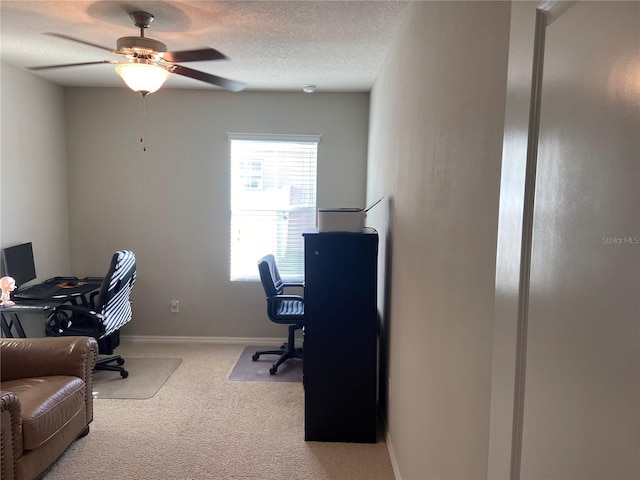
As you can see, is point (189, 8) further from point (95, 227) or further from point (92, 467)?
point (95, 227)

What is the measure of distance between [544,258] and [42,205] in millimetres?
4279

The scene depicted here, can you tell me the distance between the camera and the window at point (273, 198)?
4.29m

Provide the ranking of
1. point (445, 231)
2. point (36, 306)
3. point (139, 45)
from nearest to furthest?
1. point (445, 231)
2. point (139, 45)
3. point (36, 306)

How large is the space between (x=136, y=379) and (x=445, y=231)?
119 inches

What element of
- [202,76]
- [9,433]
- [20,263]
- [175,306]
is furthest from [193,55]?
[175,306]

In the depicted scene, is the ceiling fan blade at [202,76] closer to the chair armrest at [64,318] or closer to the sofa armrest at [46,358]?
the sofa armrest at [46,358]

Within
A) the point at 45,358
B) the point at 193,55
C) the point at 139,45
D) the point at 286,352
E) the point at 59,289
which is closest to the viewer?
the point at 139,45

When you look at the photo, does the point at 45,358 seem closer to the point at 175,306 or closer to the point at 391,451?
the point at 175,306

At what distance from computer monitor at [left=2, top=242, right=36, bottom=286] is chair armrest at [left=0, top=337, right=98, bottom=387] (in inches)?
39.4

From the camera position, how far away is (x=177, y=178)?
4262 mm

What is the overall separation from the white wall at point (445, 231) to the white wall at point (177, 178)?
171 centimetres

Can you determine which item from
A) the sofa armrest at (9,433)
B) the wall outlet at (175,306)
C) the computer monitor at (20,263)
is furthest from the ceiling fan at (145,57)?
the wall outlet at (175,306)

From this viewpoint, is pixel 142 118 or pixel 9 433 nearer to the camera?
pixel 9 433

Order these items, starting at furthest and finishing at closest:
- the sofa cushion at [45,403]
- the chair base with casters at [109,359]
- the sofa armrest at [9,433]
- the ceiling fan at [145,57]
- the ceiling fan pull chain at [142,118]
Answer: the ceiling fan pull chain at [142,118]
the chair base with casters at [109,359]
the ceiling fan at [145,57]
the sofa cushion at [45,403]
the sofa armrest at [9,433]
